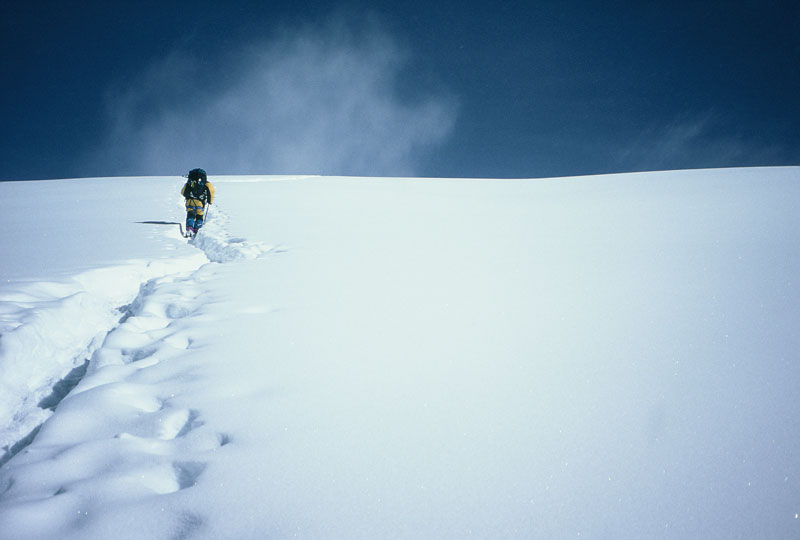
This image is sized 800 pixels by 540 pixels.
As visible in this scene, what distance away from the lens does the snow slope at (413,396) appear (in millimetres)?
1203

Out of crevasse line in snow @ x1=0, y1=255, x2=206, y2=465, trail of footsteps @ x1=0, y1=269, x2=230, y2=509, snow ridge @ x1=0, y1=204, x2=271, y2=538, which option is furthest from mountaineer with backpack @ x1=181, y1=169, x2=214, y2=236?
trail of footsteps @ x1=0, y1=269, x2=230, y2=509

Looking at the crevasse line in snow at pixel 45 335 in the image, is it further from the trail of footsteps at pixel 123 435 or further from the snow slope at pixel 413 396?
the trail of footsteps at pixel 123 435

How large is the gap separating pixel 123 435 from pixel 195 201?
6997mm

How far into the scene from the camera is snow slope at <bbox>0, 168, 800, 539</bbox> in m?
1.20

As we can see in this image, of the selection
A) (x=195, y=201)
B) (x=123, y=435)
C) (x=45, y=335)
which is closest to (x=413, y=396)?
(x=123, y=435)

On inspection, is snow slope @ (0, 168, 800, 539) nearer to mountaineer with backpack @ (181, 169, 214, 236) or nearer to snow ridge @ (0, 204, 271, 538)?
snow ridge @ (0, 204, 271, 538)

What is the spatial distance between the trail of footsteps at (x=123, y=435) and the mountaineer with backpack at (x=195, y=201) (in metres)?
5.74

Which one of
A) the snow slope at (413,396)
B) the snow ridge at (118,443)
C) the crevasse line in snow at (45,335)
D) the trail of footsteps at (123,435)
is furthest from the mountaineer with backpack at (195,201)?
the trail of footsteps at (123,435)

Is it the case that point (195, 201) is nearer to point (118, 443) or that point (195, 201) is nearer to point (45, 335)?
point (45, 335)

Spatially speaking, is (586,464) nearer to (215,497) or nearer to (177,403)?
(215,497)

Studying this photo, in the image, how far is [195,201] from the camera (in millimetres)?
7559

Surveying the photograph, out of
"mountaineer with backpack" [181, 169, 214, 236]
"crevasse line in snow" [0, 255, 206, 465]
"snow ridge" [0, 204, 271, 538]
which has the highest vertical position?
"mountaineer with backpack" [181, 169, 214, 236]

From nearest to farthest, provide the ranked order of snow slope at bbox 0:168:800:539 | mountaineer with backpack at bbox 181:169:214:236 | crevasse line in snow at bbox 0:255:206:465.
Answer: snow slope at bbox 0:168:800:539 < crevasse line in snow at bbox 0:255:206:465 < mountaineer with backpack at bbox 181:169:214:236

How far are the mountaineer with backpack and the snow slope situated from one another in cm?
321
